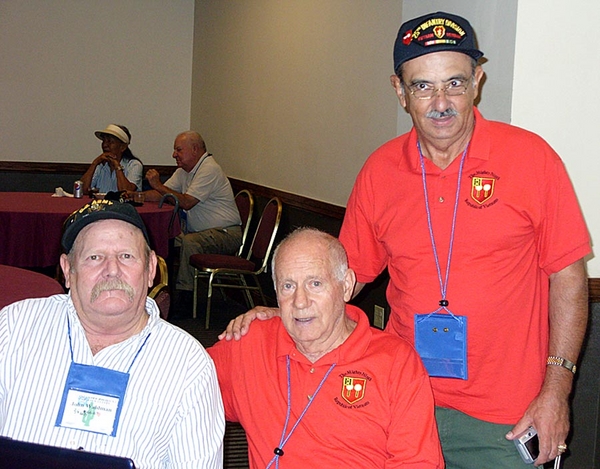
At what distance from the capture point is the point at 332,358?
6.42 ft

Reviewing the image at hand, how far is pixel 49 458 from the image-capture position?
3.77 feet

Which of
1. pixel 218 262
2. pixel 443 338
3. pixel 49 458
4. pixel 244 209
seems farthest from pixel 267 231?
pixel 49 458

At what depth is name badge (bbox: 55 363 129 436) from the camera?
1724 millimetres

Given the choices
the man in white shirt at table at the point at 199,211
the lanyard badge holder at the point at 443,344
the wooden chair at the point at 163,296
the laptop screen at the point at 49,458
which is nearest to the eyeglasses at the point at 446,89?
the lanyard badge holder at the point at 443,344

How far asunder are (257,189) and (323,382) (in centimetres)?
518

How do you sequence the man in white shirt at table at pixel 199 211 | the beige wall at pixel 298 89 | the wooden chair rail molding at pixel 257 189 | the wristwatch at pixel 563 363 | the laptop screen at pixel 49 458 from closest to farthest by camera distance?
the laptop screen at pixel 49 458 < the wristwatch at pixel 563 363 < the beige wall at pixel 298 89 < the wooden chair rail molding at pixel 257 189 < the man in white shirt at table at pixel 199 211

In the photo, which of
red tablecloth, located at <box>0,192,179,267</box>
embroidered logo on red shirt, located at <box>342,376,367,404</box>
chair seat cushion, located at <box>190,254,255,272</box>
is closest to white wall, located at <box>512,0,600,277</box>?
embroidered logo on red shirt, located at <box>342,376,367,404</box>

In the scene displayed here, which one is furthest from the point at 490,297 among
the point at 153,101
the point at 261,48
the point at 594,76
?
the point at 153,101

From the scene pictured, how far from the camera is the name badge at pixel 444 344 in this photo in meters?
2.02

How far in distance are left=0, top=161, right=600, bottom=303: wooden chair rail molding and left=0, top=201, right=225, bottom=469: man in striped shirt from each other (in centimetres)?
186

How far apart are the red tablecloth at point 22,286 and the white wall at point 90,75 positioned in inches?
231

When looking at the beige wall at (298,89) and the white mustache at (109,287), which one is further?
the beige wall at (298,89)

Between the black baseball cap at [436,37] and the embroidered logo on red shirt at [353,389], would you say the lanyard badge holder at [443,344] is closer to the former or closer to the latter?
the embroidered logo on red shirt at [353,389]

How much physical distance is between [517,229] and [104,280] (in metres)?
1.02
